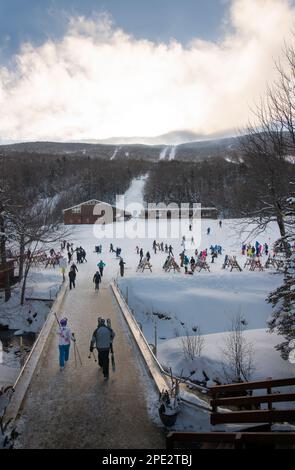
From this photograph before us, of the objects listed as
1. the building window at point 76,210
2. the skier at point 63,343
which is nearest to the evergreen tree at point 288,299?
the skier at point 63,343

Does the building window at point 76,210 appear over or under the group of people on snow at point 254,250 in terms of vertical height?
over

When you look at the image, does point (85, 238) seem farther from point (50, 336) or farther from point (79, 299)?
point (50, 336)

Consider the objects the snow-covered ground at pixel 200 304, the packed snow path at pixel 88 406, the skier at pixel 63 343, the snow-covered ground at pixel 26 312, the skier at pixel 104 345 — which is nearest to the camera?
the packed snow path at pixel 88 406

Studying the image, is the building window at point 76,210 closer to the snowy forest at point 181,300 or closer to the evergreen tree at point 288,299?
the snowy forest at point 181,300

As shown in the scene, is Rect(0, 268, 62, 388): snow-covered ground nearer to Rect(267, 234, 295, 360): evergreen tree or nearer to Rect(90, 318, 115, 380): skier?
Rect(90, 318, 115, 380): skier

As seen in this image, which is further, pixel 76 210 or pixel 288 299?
pixel 76 210

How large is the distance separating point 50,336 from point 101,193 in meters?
105

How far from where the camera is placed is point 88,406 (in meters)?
6.97

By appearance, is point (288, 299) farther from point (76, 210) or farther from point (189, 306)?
point (76, 210)

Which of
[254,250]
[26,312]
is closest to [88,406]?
[26,312]

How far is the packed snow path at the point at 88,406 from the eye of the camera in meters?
5.86

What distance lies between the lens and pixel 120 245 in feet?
150

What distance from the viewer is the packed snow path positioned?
19.2 feet
